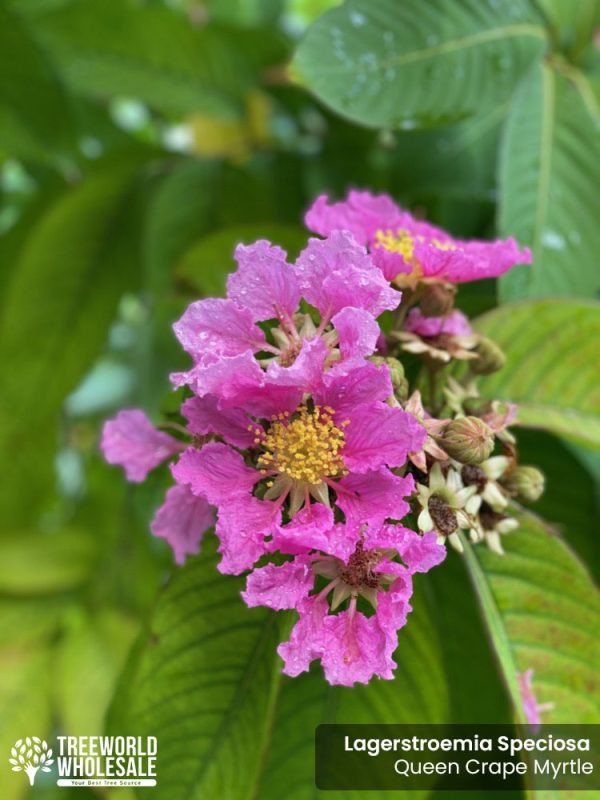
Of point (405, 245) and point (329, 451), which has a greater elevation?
point (405, 245)

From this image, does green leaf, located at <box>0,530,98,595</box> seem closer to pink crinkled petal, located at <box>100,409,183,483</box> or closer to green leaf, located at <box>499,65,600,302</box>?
pink crinkled petal, located at <box>100,409,183,483</box>

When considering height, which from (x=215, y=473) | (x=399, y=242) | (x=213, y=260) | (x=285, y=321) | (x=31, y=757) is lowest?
(x=31, y=757)

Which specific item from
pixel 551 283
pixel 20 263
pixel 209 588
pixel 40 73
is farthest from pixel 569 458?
pixel 40 73

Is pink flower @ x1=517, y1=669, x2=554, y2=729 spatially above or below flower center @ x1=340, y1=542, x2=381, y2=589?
below

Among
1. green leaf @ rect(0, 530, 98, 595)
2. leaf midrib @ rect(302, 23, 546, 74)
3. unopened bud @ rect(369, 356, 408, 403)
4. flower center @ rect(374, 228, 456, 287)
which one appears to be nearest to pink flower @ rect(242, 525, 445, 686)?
unopened bud @ rect(369, 356, 408, 403)

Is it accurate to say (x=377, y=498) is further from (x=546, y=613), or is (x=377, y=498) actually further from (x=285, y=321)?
(x=546, y=613)

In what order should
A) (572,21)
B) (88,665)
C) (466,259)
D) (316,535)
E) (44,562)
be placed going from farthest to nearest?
(44,562) < (88,665) < (572,21) < (466,259) < (316,535)

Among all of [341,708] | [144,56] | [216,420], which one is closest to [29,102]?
[144,56]
